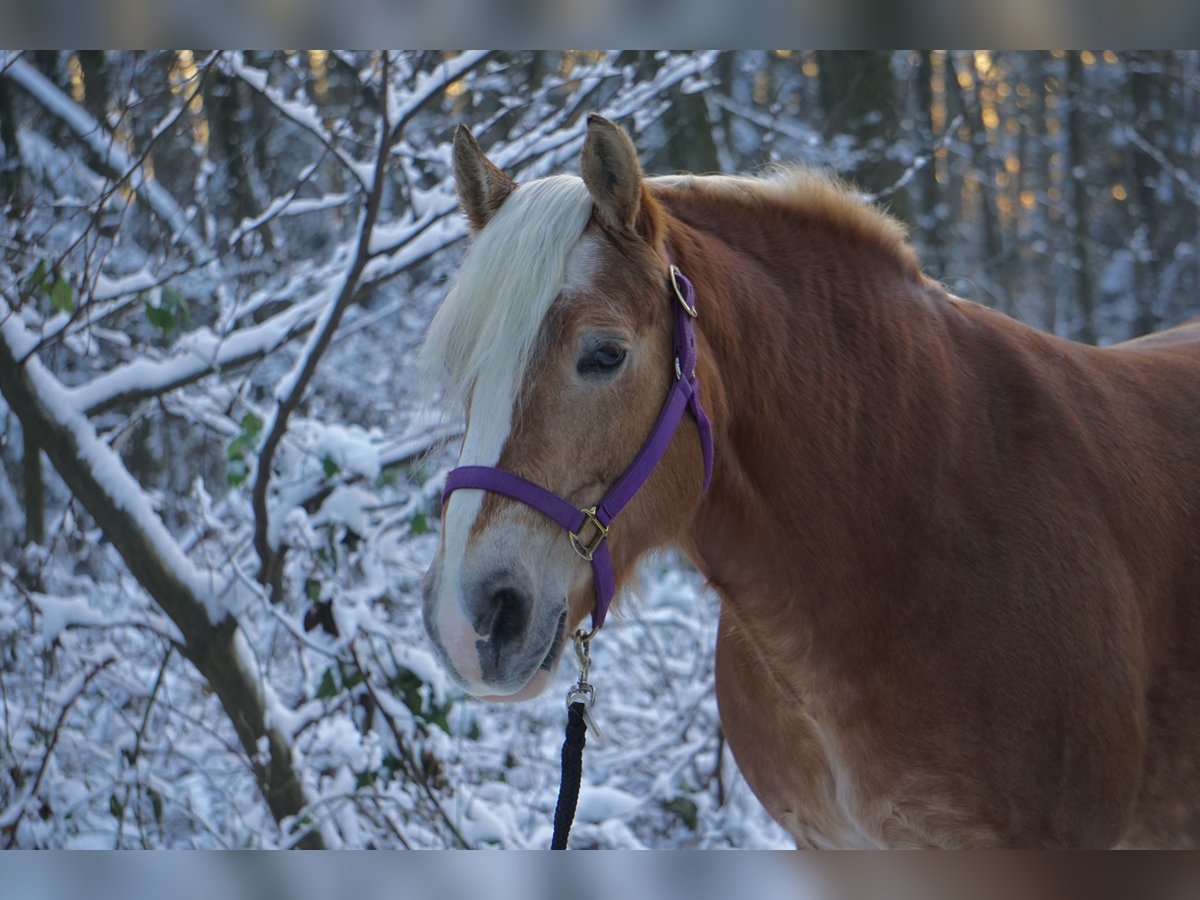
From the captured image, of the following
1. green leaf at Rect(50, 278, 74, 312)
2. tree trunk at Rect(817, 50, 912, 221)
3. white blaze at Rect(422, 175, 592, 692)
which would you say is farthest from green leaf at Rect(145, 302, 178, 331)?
tree trunk at Rect(817, 50, 912, 221)

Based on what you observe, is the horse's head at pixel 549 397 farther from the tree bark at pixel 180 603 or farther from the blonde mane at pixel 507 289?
the tree bark at pixel 180 603

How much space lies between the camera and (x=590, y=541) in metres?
1.53

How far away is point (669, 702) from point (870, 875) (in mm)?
2868

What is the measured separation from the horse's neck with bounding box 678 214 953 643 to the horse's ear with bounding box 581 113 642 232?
0.17 m

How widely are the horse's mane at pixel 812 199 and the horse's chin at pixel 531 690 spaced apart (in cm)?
93

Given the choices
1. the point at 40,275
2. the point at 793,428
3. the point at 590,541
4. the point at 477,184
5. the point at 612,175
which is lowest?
the point at 590,541

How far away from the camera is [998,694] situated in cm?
169

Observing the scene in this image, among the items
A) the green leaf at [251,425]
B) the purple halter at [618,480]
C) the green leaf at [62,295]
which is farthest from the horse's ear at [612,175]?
the green leaf at [62,295]

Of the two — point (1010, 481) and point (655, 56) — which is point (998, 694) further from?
point (655, 56)

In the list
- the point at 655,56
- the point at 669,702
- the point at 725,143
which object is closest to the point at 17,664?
the point at 669,702

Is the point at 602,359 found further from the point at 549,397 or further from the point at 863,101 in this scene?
the point at 863,101

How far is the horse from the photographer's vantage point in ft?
4.95

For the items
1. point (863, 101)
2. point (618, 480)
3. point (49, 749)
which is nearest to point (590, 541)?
point (618, 480)

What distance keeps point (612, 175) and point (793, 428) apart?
0.54 meters
